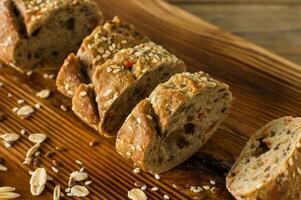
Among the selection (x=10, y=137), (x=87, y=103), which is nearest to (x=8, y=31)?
(x=10, y=137)

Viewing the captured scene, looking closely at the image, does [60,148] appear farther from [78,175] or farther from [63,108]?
[63,108]

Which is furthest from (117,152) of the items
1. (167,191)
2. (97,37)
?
(97,37)

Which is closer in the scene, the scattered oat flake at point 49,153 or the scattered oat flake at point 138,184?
the scattered oat flake at point 138,184

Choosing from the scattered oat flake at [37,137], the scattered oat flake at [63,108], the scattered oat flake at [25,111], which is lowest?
the scattered oat flake at [37,137]

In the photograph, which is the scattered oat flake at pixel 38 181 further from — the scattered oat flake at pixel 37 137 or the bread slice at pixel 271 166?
the bread slice at pixel 271 166

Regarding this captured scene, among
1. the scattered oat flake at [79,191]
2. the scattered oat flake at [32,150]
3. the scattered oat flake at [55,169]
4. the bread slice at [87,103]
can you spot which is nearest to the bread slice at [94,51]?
the bread slice at [87,103]

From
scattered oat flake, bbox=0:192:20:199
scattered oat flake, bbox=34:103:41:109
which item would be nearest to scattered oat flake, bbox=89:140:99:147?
scattered oat flake, bbox=34:103:41:109
